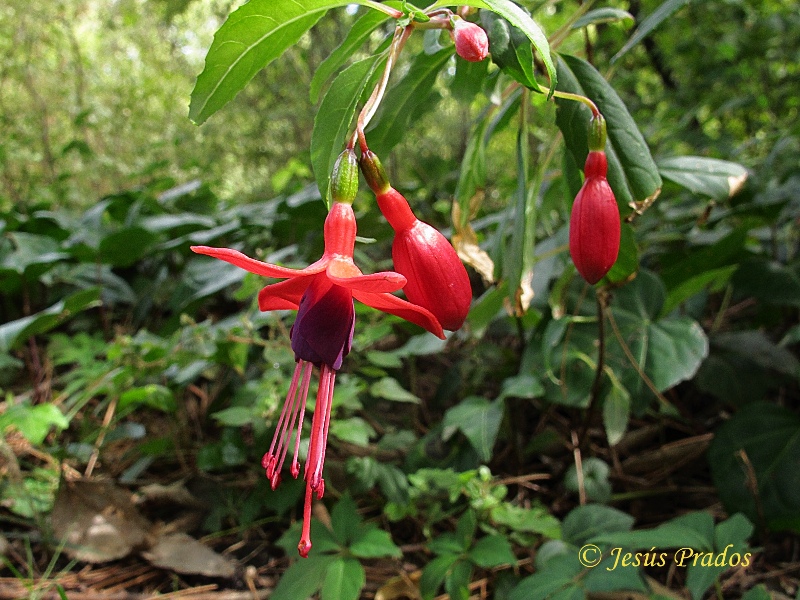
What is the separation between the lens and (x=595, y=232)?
0.47m

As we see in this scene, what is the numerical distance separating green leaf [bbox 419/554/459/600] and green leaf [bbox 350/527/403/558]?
0.05 metres

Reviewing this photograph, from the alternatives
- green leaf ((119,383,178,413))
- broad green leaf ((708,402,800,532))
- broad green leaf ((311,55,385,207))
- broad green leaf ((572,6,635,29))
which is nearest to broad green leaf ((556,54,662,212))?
broad green leaf ((572,6,635,29))

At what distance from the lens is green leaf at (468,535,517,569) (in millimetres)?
789

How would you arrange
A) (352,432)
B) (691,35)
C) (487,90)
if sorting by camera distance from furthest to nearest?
(691,35), (352,432), (487,90)

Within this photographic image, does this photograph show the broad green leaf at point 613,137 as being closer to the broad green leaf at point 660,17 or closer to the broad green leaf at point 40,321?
the broad green leaf at point 660,17

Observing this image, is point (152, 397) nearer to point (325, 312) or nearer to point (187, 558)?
point (187, 558)

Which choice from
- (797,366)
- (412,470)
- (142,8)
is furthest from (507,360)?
(142,8)

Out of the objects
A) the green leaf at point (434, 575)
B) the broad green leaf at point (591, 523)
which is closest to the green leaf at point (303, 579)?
the green leaf at point (434, 575)

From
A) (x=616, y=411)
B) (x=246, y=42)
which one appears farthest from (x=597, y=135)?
(x=616, y=411)

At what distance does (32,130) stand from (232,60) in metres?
3.47

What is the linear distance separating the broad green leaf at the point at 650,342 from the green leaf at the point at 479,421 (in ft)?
0.74

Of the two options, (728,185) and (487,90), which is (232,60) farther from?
(728,185)

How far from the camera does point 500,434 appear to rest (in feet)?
3.80

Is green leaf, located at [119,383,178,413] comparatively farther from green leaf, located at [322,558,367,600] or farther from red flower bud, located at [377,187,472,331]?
red flower bud, located at [377,187,472,331]
